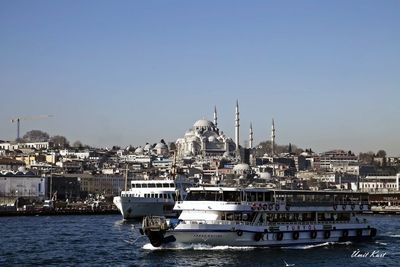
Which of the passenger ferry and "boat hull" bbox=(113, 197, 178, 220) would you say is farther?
"boat hull" bbox=(113, 197, 178, 220)

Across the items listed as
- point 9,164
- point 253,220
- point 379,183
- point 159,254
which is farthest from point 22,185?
point 159,254

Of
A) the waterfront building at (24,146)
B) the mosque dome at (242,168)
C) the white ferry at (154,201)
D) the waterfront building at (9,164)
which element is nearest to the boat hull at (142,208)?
the white ferry at (154,201)

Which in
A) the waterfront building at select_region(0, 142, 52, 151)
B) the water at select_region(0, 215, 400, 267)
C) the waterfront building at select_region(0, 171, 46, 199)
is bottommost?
the water at select_region(0, 215, 400, 267)

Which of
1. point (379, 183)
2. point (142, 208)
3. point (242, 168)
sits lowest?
point (142, 208)

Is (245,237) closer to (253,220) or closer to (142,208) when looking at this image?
(253,220)

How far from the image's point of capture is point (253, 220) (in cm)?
3638

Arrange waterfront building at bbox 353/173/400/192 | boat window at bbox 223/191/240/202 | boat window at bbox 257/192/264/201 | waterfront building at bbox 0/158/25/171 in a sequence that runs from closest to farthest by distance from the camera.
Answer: boat window at bbox 223/191/240/202 → boat window at bbox 257/192/264/201 → waterfront building at bbox 0/158/25/171 → waterfront building at bbox 353/173/400/192

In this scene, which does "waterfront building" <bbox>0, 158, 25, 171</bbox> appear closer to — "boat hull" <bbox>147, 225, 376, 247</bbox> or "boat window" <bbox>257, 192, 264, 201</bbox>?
"boat hull" <bbox>147, 225, 376, 247</bbox>

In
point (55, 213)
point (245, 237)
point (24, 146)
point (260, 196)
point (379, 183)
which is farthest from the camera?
point (24, 146)

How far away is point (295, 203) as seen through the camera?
126 feet

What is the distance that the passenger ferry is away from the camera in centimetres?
3459

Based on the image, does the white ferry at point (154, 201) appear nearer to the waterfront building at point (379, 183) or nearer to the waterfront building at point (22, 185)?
the waterfront building at point (22, 185)

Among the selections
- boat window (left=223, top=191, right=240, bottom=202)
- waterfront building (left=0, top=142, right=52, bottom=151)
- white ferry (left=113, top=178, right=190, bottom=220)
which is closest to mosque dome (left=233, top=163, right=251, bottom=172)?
waterfront building (left=0, top=142, right=52, bottom=151)

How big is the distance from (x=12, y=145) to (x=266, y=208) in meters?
160
